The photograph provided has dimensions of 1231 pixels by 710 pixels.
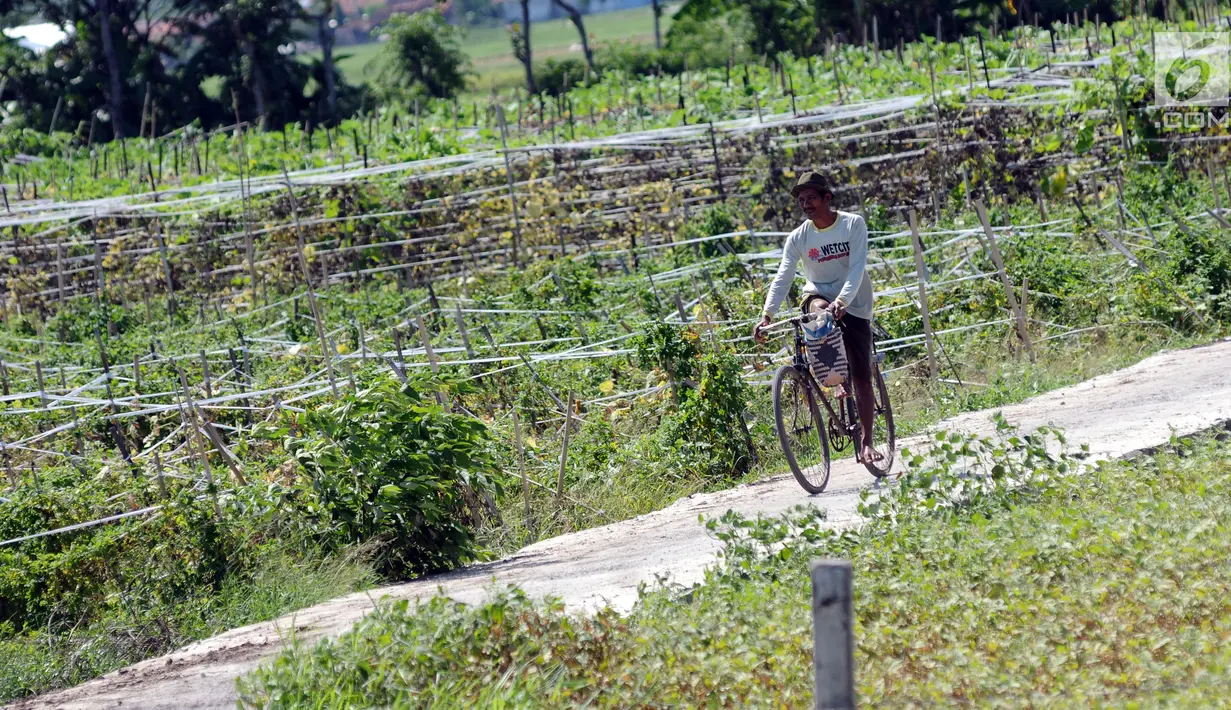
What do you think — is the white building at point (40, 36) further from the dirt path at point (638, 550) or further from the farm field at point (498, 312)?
the dirt path at point (638, 550)

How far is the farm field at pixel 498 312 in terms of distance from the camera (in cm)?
723

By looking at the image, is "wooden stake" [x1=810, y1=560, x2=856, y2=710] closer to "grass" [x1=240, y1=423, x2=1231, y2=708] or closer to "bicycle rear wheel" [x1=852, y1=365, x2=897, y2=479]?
"grass" [x1=240, y1=423, x2=1231, y2=708]

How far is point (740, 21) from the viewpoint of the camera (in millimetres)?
34031

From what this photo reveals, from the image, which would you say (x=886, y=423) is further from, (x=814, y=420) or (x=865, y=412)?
(x=814, y=420)

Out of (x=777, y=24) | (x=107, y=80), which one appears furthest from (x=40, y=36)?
(x=777, y=24)

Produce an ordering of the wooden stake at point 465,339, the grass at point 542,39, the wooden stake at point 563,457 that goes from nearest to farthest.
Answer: the wooden stake at point 563,457 < the wooden stake at point 465,339 < the grass at point 542,39

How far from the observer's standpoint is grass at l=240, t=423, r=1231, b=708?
4559mm

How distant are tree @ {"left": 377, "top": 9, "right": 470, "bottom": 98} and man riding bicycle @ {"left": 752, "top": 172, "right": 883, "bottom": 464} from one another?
103 feet

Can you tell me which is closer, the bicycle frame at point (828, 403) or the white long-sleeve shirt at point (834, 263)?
the white long-sleeve shirt at point (834, 263)

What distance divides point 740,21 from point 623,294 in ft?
74.5

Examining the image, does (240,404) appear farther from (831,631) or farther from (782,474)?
(831,631)

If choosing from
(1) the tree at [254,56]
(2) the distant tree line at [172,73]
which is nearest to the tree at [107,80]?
(2) the distant tree line at [172,73]

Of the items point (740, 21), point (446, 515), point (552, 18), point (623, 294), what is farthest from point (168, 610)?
point (552, 18)

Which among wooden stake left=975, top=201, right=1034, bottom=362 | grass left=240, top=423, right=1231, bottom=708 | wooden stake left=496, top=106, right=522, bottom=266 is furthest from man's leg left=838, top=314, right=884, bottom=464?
wooden stake left=496, top=106, right=522, bottom=266
